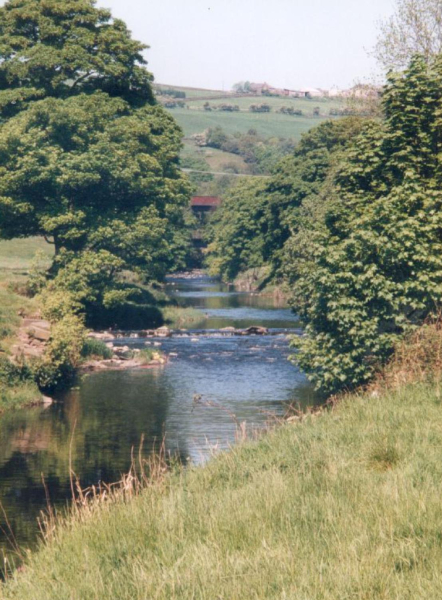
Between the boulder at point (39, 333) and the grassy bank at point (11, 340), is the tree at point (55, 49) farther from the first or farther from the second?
the boulder at point (39, 333)

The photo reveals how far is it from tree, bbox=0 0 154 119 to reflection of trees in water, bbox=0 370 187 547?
84.0ft

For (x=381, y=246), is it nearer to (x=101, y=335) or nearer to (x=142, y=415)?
(x=142, y=415)

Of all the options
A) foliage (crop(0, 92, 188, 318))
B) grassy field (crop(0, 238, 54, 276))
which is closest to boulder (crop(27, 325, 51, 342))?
foliage (crop(0, 92, 188, 318))

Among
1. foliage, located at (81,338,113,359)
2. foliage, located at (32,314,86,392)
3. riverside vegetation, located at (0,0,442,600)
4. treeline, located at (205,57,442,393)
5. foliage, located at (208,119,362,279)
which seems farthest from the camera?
foliage, located at (208,119,362,279)

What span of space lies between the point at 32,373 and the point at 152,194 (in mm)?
27059

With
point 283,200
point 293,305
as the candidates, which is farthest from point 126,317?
point 283,200

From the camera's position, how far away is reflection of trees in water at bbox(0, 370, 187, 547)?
22.8 meters

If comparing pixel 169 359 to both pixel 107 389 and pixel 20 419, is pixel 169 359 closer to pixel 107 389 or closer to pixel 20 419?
pixel 107 389

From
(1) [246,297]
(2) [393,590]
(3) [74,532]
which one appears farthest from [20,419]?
(1) [246,297]

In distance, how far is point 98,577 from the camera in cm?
845

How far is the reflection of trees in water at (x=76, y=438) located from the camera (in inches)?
897

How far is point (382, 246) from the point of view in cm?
2605

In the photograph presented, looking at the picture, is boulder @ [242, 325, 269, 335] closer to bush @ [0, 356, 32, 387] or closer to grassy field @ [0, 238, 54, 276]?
bush @ [0, 356, 32, 387]

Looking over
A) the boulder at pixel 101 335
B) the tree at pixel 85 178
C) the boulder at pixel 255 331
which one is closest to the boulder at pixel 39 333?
the boulder at pixel 101 335
